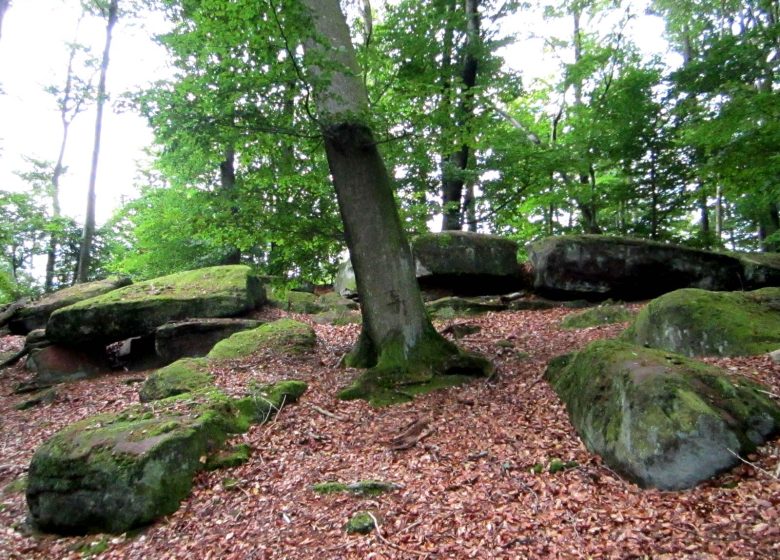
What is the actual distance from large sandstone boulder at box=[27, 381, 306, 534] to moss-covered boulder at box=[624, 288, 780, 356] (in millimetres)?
5904

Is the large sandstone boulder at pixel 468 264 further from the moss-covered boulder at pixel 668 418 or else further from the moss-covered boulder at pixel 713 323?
the moss-covered boulder at pixel 668 418

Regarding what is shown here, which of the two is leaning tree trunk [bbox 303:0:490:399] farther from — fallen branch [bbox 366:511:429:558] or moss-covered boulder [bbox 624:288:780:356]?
fallen branch [bbox 366:511:429:558]

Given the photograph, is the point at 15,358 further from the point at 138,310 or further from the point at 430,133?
the point at 430,133

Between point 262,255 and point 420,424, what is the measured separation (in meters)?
14.6

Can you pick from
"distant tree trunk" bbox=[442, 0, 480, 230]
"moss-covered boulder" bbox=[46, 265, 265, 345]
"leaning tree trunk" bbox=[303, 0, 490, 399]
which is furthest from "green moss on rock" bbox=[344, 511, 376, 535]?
"distant tree trunk" bbox=[442, 0, 480, 230]

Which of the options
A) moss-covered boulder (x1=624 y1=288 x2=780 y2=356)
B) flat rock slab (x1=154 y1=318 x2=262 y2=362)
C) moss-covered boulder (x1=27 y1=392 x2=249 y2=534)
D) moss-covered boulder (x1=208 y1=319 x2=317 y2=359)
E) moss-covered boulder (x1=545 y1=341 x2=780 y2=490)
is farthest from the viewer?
flat rock slab (x1=154 y1=318 x2=262 y2=362)

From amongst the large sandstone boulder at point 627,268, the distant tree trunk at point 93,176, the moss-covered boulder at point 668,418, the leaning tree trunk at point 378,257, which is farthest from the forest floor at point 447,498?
the distant tree trunk at point 93,176

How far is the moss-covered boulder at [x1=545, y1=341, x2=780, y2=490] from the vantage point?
358 cm

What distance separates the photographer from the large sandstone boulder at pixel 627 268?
11.0 meters

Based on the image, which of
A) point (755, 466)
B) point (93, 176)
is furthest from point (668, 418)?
point (93, 176)

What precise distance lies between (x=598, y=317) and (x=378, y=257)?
16.7 ft

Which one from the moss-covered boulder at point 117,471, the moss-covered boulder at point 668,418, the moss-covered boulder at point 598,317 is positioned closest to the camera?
the moss-covered boulder at point 668,418

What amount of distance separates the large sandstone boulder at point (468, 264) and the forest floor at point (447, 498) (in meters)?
5.58

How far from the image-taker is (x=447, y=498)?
12.7ft
